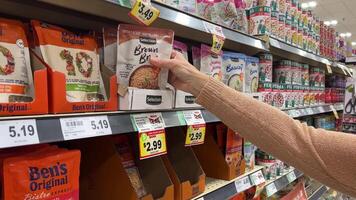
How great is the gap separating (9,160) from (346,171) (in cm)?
83

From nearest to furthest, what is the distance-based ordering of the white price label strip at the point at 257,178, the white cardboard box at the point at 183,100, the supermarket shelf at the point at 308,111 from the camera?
1. the white cardboard box at the point at 183,100
2. the white price label strip at the point at 257,178
3. the supermarket shelf at the point at 308,111

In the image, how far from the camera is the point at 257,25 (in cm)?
183

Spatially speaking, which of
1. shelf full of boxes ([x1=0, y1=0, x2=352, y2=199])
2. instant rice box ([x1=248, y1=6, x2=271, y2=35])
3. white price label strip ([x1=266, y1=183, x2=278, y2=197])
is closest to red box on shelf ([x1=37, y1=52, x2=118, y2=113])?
shelf full of boxes ([x1=0, y1=0, x2=352, y2=199])

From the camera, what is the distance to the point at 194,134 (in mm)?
1299

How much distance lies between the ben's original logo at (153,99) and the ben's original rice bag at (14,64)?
341mm

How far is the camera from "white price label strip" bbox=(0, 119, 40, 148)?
2.31 feet

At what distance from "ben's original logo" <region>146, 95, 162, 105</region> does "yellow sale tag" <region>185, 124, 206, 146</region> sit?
0.61 ft

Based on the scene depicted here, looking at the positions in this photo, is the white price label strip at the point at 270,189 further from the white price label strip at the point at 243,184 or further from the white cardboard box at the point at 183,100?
the white cardboard box at the point at 183,100

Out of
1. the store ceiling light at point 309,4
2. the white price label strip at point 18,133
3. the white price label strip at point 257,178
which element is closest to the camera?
the white price label strip at point 18,133

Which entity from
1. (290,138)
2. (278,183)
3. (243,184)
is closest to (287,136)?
(290,138)

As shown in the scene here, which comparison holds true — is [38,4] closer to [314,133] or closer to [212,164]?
[314,133]

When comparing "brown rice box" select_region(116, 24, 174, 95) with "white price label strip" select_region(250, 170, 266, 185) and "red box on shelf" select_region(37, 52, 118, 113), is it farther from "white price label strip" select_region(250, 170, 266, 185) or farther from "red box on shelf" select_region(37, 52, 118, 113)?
"white price label strip" select_region(250, 170, 266, 185)

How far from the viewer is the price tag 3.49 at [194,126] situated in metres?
1.26

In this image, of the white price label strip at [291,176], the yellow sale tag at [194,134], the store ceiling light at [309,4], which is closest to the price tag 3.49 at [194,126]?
the yellow sale tag at [194,134]
